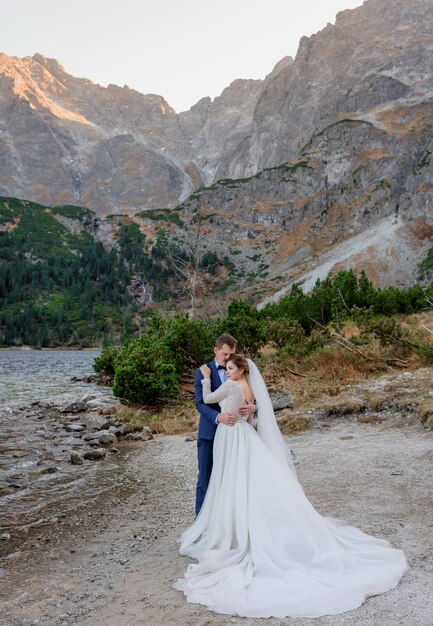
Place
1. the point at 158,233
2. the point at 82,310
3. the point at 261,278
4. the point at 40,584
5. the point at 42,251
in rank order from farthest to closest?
the point at 158,233 < the point at 42,251 < the point at 261,278 < the point at 82,310 < the point at 40,584

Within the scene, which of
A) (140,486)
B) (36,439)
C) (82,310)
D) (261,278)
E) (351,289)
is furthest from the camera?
(261,278)

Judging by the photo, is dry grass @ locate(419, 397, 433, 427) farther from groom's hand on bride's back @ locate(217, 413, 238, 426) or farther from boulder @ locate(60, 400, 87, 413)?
boulder @ locate(60, 400, 87, 413)

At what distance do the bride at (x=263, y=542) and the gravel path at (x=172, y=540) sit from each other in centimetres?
18

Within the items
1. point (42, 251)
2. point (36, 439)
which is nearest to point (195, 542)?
point (36, 439)

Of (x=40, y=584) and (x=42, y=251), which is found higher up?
(x=42, y=251)

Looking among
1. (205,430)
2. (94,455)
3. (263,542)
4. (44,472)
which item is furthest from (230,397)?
(94,455)

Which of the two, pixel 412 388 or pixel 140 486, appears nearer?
pixel 140 486

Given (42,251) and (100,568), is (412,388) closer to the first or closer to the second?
(100,568)

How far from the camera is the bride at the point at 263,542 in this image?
4520mm

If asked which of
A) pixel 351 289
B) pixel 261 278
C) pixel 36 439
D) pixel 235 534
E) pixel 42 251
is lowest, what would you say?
pixel 36 439

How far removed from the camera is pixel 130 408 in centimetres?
1964

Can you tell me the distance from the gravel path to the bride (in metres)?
0.18

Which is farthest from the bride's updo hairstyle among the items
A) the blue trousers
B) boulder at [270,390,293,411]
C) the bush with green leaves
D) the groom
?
the bush with green leaves

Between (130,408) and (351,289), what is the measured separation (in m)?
13.6
